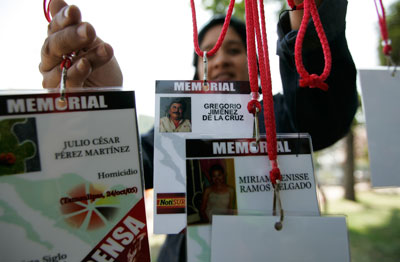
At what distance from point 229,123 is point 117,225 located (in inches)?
9.5

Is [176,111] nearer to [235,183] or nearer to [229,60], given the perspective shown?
[235,183]

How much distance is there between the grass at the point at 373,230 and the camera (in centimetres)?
382

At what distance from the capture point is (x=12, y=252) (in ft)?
1.22

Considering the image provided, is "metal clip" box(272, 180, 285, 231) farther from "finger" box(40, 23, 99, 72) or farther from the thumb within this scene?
the thumb

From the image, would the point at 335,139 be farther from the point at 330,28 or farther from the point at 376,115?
the point at 330,28

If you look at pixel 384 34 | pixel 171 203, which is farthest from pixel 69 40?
pixel 384 34

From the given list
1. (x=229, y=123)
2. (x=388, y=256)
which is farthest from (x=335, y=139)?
(x=388, y=256)

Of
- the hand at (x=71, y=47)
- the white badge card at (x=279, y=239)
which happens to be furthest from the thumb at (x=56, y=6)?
the white badge card at (x=279, y=239)

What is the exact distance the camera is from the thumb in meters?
0.48

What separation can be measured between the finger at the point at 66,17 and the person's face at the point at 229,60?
2.26 ft

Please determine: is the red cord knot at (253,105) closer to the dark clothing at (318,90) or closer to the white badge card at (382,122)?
the dark clothing at (318,90)

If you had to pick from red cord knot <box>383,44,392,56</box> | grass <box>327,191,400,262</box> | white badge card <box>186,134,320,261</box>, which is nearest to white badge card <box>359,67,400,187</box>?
red cord knot <box>383,44,392,56</box>

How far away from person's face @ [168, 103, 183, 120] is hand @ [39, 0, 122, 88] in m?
0.17

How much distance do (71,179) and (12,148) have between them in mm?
94
